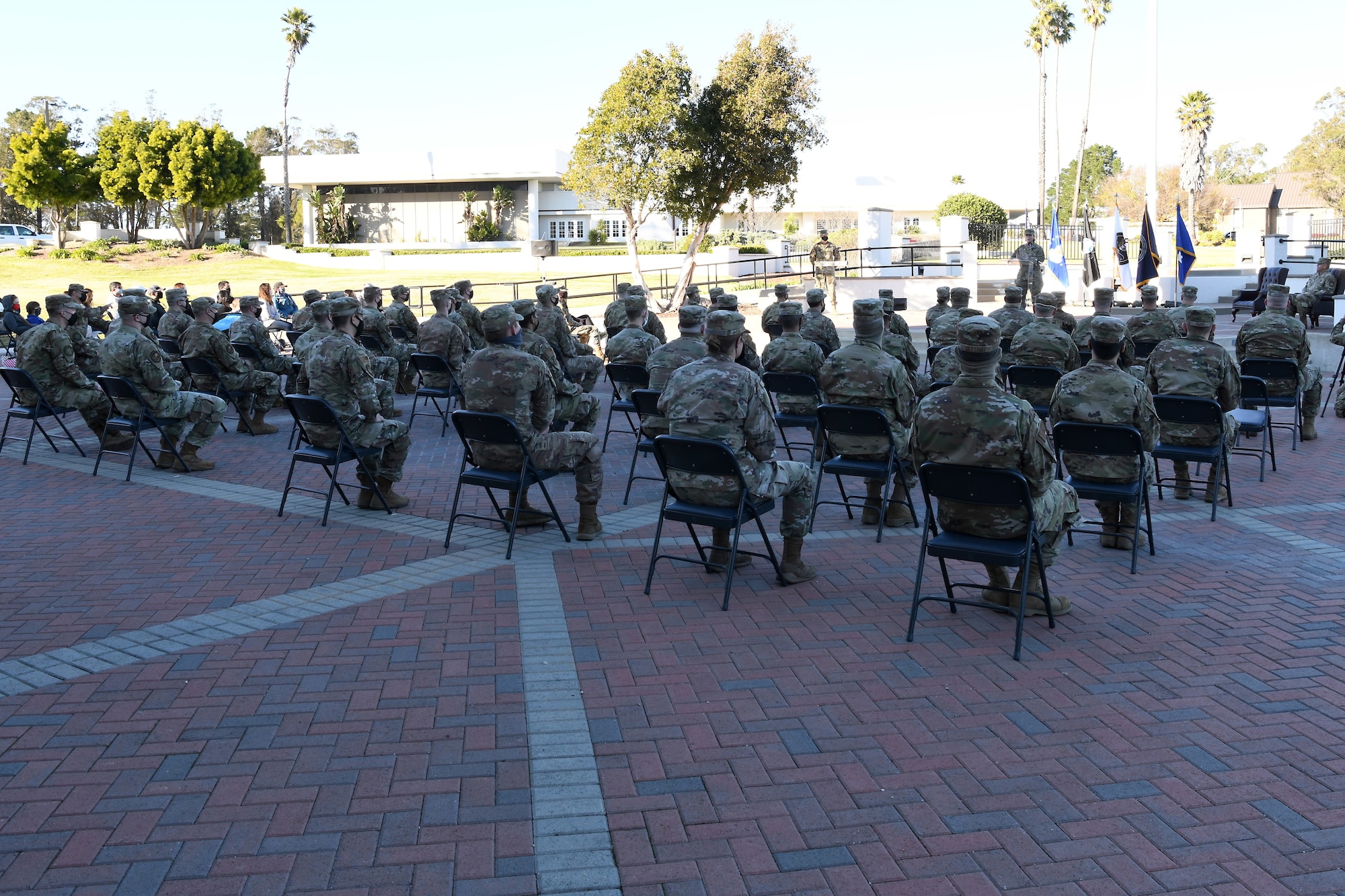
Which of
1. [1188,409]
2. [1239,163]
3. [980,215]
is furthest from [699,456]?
[1239,163]

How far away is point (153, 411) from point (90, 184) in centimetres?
5516

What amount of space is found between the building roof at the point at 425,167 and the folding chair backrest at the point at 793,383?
4889cm

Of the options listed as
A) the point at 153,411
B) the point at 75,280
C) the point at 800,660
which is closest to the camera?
the point at 800,660

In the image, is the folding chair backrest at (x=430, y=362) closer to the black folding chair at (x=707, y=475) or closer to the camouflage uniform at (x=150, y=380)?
the camouflage uniform at (x=150, y=380)

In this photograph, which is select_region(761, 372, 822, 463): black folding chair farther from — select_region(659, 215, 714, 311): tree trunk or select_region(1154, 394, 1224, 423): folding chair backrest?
select_region(659, 215, 714, 311): tree trunk

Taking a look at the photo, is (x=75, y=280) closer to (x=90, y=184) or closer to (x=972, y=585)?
(x=90, y=184)

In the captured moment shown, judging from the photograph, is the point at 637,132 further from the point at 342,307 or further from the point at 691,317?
the point at 342,307

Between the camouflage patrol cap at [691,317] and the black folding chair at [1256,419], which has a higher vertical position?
the camouflage patrol cap at [691,317]

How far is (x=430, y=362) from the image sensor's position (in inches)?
459

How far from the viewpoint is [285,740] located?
453 centimetres

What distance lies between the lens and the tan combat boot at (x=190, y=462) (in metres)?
10.2

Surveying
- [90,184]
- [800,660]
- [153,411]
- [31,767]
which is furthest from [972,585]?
[90,184]

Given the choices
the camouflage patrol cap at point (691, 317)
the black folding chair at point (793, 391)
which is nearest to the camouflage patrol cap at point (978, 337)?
the black folding chair at point (793, 391)

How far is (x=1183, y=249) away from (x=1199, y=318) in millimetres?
12165
